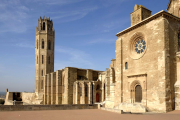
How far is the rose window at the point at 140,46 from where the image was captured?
17447 millimetres

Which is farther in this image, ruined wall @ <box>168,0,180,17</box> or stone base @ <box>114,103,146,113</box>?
ruined wall @ <box>168,0,180,17</box>

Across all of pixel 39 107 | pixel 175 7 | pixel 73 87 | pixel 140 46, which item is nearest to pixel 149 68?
pixel 140 46

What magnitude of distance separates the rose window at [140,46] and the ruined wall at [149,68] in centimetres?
62

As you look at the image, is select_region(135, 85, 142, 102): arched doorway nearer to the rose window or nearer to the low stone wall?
the rose window

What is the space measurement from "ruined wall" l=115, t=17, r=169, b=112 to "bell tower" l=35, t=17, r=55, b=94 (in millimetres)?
32760

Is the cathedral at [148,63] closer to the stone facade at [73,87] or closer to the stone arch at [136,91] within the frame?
the stone arch at [136,91]

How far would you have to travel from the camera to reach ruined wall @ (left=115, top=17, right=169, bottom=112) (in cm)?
1460

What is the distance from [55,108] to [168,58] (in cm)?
1089

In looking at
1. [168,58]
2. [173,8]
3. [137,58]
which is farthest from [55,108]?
[173,8]

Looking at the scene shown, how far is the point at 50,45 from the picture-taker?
50.0 meters

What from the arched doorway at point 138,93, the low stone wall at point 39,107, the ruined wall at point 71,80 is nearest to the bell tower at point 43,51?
the ruined wall at point 71,80

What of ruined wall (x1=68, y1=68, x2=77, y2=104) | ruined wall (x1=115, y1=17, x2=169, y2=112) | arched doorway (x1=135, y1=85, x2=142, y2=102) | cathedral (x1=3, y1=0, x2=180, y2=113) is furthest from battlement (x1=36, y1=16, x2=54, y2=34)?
arched doorway (x1=135, y1=85, x2=142, y2=102)

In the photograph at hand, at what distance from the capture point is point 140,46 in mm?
17891

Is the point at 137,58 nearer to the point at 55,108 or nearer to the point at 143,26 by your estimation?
the point at 143,26
